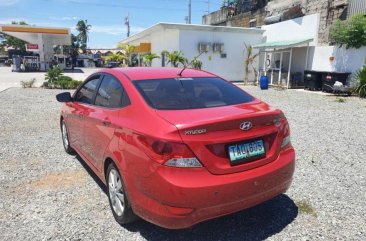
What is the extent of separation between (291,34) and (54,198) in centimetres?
1927

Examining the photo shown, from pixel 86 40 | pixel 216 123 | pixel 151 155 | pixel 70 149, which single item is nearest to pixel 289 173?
pixel 216 123

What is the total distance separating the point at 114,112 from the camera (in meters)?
3.29

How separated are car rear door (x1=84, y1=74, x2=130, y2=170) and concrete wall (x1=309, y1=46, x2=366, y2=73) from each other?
1469cm

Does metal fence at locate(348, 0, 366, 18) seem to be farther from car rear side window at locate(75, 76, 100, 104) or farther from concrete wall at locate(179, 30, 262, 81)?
car rear side window at locate(75, 76, 100, 104)

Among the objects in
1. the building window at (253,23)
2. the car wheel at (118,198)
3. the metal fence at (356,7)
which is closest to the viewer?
the car wheel at (118,198)

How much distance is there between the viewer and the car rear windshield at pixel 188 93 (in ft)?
10.2

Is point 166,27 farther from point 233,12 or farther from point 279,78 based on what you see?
point 233,12


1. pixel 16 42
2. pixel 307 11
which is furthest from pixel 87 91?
pixel 16 42

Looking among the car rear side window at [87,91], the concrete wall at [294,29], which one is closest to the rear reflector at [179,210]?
the car rear side window at [87,91]

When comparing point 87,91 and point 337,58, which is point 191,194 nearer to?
point 87,91

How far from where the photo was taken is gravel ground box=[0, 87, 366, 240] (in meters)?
3.11

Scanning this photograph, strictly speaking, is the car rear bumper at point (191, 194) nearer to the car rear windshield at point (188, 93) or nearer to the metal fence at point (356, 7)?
the car rear windshield at point (188, 93)

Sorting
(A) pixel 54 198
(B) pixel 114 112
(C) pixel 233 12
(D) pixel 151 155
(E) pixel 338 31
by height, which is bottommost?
(A) pixel 54 198

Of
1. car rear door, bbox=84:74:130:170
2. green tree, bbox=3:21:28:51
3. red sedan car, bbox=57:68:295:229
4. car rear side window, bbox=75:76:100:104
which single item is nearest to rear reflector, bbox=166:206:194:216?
red sedan car, bbox=57:68:295:229
